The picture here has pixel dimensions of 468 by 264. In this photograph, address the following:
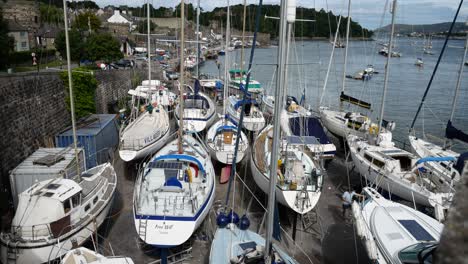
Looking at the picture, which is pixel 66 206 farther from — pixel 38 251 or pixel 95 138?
pixel 95 138

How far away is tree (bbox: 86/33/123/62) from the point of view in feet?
115

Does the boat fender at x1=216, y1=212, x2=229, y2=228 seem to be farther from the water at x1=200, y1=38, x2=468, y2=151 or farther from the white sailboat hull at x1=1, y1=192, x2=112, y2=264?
the water at x1=200, y1=38, x2=468, y2=151

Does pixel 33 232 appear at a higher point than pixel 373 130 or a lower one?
lower

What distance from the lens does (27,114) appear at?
14.7m

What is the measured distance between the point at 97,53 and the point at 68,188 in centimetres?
2864

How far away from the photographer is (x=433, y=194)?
11.4 m

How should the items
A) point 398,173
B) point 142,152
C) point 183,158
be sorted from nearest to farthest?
point 183,158
point 398,173
point 142,152

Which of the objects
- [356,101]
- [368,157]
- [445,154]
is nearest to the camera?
[368,157]

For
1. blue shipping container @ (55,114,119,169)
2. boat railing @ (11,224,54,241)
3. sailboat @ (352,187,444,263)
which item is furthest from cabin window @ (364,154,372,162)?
blue shipping container @ (55,114,119,169)

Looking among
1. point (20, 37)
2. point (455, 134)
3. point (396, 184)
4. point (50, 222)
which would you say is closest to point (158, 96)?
point (50, 222)

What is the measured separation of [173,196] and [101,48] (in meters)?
29.4

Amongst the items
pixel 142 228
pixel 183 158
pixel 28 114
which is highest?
pixel 28 114

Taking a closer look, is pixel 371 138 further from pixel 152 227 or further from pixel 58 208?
pixel 58 208

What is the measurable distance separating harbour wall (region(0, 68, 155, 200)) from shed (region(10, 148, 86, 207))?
0.81 meters
